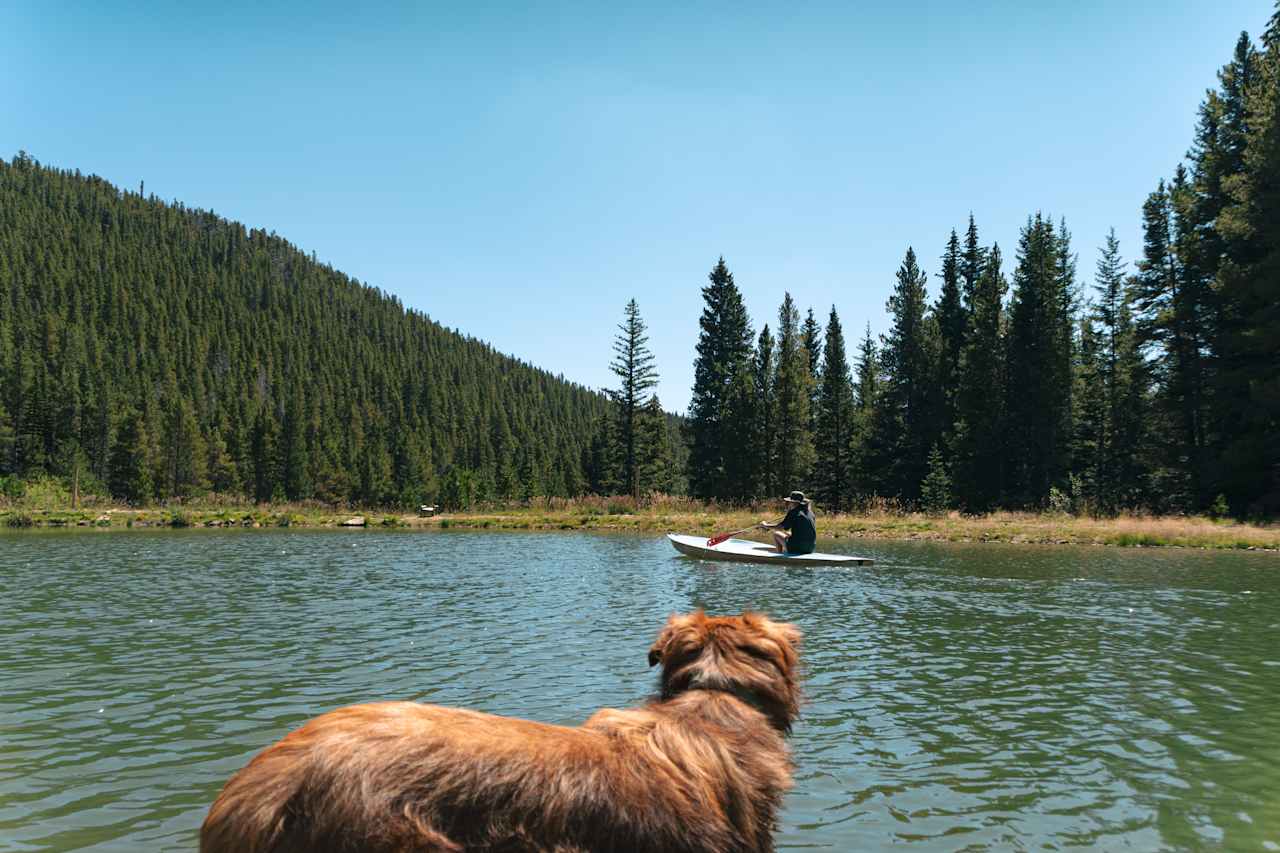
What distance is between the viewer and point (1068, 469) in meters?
56.5

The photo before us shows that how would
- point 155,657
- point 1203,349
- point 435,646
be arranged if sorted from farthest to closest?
point 1203,349 < point 435,646 < point 155,657

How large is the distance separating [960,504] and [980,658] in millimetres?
46697

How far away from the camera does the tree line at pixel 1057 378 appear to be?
3853cm

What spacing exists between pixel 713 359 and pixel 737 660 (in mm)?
68302

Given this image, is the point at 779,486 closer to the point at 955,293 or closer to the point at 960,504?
the point at 960,504

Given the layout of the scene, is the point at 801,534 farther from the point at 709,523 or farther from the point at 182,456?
the point at 182,456

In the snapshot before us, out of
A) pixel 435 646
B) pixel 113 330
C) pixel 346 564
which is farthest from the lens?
pixel 113 330

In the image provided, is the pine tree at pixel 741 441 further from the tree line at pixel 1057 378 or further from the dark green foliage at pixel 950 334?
the dark green foliage at pixel 950 334

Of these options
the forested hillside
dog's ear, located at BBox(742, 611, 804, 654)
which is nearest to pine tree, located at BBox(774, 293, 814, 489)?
the forested hillside

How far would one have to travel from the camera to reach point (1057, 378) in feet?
175

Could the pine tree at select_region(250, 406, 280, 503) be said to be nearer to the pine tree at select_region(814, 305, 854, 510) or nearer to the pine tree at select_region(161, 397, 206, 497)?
the pine tree at select_region(161, 397, 206, 497)

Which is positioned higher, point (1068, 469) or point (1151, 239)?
point (1151, 239)

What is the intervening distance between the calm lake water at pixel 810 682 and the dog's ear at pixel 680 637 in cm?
293

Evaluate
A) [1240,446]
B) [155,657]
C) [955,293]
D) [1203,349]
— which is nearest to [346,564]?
[155,657]
